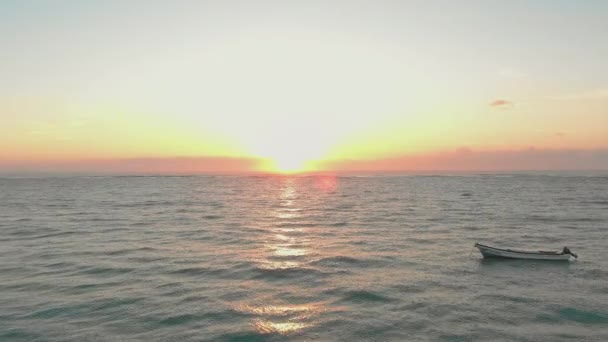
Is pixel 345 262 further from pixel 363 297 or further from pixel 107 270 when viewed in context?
pixel 107 270

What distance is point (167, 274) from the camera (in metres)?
32.5

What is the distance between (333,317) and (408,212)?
5850 centimetres

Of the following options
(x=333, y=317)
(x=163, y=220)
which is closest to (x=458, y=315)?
(x=333, y=317)

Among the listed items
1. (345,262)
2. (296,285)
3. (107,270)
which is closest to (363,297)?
(296,285)

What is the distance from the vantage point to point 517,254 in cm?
3753

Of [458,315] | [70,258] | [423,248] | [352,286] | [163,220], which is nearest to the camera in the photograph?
[458,315]

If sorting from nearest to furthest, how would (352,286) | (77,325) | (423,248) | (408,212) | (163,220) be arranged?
(77,325) < (352,286) < (423,248) < (163,220) < (408,212)

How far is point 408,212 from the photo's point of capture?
7912 cm

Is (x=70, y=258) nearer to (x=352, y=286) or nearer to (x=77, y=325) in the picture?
(x=77, y=325)

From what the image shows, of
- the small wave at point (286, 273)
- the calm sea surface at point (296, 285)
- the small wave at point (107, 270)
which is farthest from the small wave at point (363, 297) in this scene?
the small wave at point (107, 270)

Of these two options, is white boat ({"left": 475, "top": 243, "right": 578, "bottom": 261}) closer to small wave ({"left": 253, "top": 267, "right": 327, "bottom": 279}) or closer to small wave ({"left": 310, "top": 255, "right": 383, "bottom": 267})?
small wave ({"left": 310, "top": 255, "right": 383, "bottom": 267})

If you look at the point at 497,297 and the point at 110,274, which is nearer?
the point at 497,297

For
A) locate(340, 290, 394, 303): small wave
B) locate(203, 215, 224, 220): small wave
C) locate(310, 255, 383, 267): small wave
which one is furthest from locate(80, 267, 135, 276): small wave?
locate(203, 215, 224, 220): small wave

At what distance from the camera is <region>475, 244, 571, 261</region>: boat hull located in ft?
121
